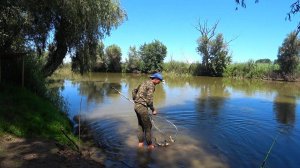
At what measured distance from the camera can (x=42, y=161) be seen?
6.41 meters

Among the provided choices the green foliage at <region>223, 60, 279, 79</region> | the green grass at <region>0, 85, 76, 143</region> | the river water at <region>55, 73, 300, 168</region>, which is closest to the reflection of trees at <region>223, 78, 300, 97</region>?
the river water at <region>55, 73, 300, 168</region>

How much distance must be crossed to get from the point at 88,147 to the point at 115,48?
47048 millimetres

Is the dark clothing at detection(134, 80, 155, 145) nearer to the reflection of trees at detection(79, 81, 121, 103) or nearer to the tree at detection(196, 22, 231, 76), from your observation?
the reflection of trees at detection(79, 81, 121, 103)

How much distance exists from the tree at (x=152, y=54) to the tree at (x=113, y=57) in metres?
3.58

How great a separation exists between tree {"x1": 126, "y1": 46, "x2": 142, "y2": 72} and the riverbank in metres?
45.5

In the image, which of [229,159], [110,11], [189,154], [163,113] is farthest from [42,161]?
[110,11]

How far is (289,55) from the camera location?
44312mm

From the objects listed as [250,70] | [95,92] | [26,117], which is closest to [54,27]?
[26,117]

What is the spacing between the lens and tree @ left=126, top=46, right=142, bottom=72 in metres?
56.3

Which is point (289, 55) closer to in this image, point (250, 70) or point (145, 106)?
point (250, 70)

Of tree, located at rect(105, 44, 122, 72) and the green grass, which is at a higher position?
tree, located at rect(105, 44, 122, 72)

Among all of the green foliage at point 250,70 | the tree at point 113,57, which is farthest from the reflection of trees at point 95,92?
the tree at point 113,57

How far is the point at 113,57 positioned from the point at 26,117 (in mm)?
47428

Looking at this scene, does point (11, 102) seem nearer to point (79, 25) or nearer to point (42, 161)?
point (42, 161)
